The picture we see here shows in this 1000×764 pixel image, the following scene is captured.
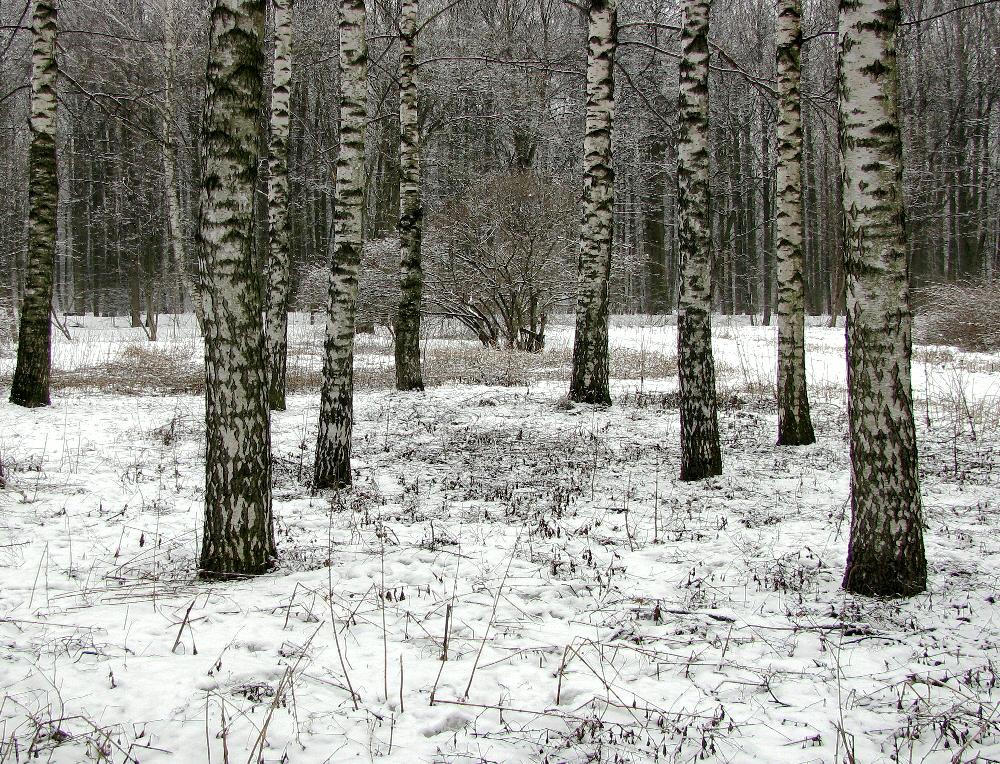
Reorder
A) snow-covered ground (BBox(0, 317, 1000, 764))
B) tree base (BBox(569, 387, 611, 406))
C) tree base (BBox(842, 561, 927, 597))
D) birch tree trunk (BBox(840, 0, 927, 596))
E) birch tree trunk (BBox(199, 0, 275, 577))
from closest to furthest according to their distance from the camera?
1. snow-covered ground (BBox(0, 317, 1000, 764))
2. birch tree trunk (BBox(840, 0, 927, 596))
3. tree base (BBox(842, 561, 927, 597))
4. birch tree trunk (BBox(199, 0, 275, 577))
5. tree base (BBox(569, 387, 611, 406))

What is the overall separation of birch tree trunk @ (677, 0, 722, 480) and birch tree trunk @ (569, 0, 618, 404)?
3.28m

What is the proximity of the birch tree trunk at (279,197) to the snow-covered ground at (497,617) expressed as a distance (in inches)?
100

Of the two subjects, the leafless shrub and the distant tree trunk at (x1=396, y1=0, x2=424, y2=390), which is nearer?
the distant tree trunk at (x1=396, y1=0, x2=424, y2=390)

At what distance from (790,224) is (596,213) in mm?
3012

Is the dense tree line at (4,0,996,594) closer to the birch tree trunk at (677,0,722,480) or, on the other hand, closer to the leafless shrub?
the birch tree trunk at (677,0,722,480)

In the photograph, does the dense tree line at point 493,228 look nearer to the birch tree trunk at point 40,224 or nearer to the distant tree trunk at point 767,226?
the birch tree trunk at point 40,224

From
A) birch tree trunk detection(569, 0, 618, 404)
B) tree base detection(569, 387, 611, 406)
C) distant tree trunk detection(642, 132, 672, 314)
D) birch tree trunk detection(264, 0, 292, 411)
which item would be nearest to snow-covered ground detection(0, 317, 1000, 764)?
birch tree trunk detection(264, 0, 292, 411)

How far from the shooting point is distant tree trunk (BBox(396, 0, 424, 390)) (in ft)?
37.0

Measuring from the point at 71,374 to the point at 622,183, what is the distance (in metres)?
26.0

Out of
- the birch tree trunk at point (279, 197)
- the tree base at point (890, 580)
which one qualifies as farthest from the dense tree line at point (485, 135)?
Answer: the tree base at point (890, 580)

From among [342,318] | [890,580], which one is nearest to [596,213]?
[342,318]

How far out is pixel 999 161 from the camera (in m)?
32.1

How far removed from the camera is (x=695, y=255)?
20.5ft

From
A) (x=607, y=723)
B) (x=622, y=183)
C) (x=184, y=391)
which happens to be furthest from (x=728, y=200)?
(x=607, y=723)
